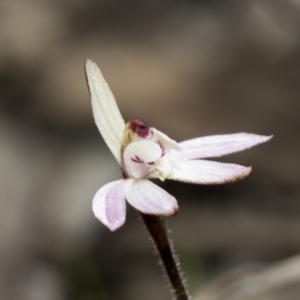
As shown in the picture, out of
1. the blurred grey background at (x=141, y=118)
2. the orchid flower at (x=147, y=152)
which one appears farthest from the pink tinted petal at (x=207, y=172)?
the blurred grey background at (x=141, y=118)

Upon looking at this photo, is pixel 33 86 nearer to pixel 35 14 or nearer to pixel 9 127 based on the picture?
pixel 9 127

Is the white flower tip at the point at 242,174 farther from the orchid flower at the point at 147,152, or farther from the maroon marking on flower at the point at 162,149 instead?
the maroon marking on flower at the point at 162,149

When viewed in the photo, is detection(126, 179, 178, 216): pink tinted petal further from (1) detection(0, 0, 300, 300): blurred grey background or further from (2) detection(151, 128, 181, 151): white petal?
(1) detection(0, 0, 300, 300): blurred grey background

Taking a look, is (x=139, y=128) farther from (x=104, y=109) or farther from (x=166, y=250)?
(x=166, y=250)

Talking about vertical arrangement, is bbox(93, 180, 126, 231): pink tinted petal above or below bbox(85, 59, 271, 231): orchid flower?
below

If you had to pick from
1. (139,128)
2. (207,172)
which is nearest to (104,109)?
(139,128)

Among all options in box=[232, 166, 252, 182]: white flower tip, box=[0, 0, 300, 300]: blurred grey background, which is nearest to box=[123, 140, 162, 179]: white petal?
box=[232, 166, 252, 182]: white flower tip
